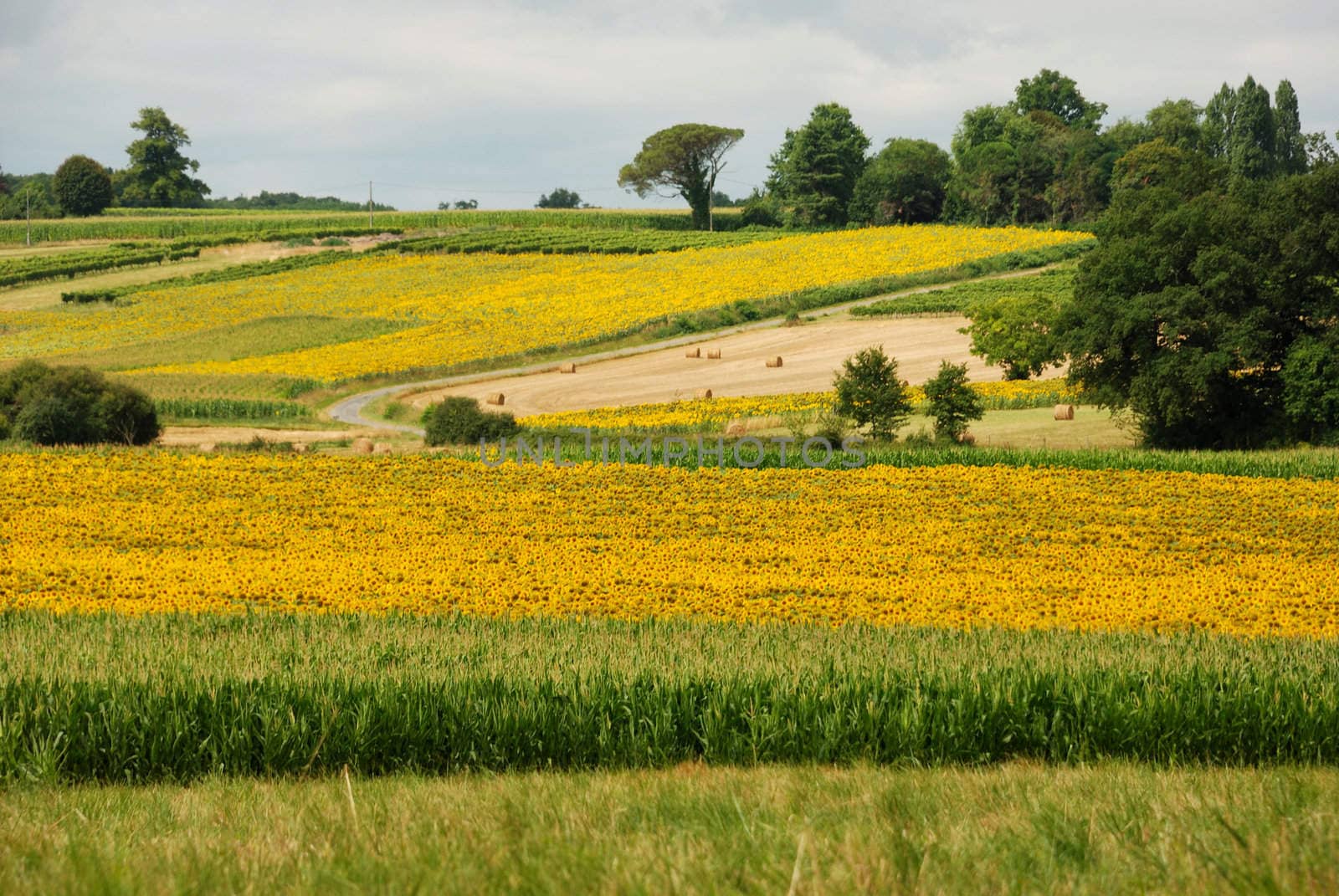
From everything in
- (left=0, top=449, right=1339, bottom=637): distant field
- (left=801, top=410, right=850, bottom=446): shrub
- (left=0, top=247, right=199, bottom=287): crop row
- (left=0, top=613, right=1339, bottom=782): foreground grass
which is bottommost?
(left=0, top=449, right=1339, bottom=637): distant field

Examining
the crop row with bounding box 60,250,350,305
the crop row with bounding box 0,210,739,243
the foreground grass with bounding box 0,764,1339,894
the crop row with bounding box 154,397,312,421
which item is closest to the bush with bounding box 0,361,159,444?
the crop row with bounding box 154,397,312,421

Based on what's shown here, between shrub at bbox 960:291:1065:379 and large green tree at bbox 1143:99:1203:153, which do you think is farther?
large green tree at bbox 1143:99:1203:153

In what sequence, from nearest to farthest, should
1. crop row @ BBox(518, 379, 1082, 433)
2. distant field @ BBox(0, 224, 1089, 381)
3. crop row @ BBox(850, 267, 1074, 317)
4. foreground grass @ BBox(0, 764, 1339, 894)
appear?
foreground grass @ BBox(0, 764, 1339, 894) → crop row @ BBox(518, 379, 1082, 433) → distant field @ BBox(0, 224, 1089, 381) → crop row @ BBox(850, 267, 1074, 317)

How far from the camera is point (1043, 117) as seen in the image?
143m

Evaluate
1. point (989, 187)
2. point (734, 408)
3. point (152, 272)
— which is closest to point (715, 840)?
point (734, 408)

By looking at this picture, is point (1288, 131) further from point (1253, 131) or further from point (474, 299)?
point (474, 299)

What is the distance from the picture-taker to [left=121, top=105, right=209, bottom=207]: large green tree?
15288 centimetres

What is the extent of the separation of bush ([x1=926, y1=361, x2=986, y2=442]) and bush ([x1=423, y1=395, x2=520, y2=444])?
485 inches

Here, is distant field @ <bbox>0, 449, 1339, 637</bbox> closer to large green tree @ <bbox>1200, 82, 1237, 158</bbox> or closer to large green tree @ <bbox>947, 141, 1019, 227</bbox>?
large green tree @ <bbox>947, 141, 1019, 227</bbox>

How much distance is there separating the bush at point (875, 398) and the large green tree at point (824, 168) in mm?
88846

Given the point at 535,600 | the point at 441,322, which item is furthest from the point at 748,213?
the point at 535,600

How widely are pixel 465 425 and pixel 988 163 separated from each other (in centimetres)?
9148

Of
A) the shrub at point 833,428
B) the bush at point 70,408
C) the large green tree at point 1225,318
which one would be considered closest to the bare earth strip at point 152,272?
the bush at point 70,408

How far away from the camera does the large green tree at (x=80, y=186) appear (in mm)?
134875
